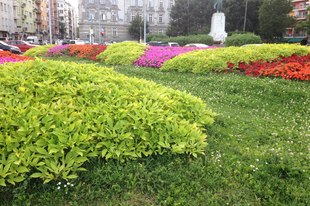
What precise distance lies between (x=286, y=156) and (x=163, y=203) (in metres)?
2.04

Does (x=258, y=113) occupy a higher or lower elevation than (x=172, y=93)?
lower

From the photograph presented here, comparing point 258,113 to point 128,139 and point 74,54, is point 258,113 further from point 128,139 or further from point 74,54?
point 74,54

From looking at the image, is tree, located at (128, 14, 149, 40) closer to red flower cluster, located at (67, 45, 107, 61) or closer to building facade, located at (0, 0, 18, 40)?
building facade, located at (0, 0, 18, 40)

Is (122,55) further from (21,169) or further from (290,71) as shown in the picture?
(21,169)

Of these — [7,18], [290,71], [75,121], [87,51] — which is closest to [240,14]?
[87,51]

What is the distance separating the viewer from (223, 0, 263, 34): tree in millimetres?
50031

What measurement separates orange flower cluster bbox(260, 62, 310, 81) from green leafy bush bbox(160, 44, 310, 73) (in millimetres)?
1020

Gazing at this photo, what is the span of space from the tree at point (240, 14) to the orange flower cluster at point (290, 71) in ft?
147

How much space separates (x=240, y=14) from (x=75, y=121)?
5514cm

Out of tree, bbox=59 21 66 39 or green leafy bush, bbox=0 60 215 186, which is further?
tree, bbox=59 21 66 39

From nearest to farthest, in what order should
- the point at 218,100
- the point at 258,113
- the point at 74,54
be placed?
the point at 258,113
the point at 218,100
the point at 74,54

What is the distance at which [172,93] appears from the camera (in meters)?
4.52

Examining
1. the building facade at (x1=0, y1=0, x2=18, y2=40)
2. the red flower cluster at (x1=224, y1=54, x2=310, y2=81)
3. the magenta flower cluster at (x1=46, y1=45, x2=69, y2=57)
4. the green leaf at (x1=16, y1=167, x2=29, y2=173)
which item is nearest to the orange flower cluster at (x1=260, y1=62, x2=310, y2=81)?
the red flower cluster at (x1=224, y1=54, x2=310, y2=81)

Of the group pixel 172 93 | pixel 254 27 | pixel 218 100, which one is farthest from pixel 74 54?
pixel 254 27
